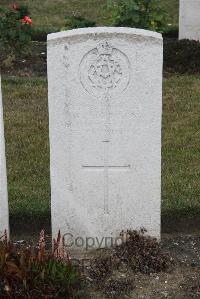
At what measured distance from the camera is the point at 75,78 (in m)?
4.84

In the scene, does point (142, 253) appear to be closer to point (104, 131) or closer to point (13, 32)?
point (104, 131)

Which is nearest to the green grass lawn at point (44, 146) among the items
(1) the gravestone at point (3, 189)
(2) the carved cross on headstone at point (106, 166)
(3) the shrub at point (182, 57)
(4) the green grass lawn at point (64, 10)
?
(3) the shrub at point (182, 57)

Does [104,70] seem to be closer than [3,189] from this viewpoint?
Yes

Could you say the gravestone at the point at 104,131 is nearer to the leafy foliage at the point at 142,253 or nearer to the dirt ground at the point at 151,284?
the leafy foliage at the point at 142,253

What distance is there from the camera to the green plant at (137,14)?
10.2m

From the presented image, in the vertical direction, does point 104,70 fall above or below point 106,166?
above

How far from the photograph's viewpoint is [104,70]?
4.86 metres

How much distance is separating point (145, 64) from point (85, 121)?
0.56m

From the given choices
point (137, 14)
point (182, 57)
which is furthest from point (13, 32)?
point (182, 57)

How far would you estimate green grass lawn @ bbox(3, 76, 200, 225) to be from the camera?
5.93 metres

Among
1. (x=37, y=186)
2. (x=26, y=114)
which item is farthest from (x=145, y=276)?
(x=26, y=114)

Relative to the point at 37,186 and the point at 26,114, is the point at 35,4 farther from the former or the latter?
the point at 37,186

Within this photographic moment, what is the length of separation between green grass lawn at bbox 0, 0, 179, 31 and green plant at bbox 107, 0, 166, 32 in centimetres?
350

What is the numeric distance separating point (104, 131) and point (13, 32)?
581cm
